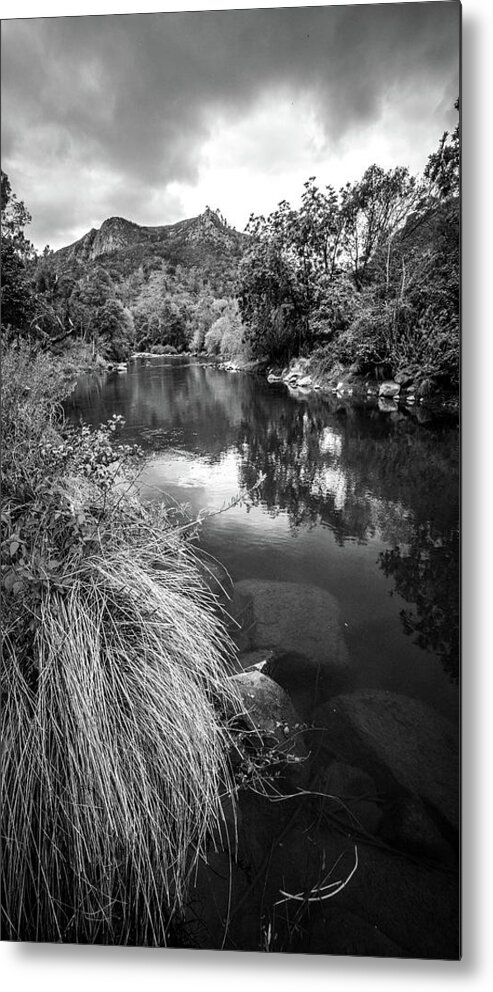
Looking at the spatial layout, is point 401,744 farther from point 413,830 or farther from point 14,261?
point 14,261

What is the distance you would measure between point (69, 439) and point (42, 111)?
1.09 metres

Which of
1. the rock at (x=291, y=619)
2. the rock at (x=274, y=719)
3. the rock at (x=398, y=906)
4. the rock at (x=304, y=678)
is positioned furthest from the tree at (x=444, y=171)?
the rock at (x=398, y=906)

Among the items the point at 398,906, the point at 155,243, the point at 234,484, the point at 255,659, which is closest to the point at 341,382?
the point at 234,484

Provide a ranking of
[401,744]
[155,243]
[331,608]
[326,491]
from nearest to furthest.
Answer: [401,744], [331,608], [326,491], [155,243]

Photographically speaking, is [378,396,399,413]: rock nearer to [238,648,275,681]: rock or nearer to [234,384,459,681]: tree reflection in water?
[234,384,459,681]: tree reflection in water

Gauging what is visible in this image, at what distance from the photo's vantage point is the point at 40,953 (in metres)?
1.80

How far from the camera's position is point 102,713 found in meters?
1.66

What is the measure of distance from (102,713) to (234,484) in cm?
82

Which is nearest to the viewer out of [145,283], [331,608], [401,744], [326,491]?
[401,744]

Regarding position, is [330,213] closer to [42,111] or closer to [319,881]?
[42,111]

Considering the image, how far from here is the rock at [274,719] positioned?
1736mm

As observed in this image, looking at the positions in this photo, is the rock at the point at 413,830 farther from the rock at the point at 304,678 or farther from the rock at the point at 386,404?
the rock at the point at 386,404

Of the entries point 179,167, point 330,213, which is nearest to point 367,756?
point 330,213

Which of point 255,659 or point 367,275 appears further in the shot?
point 367,275
